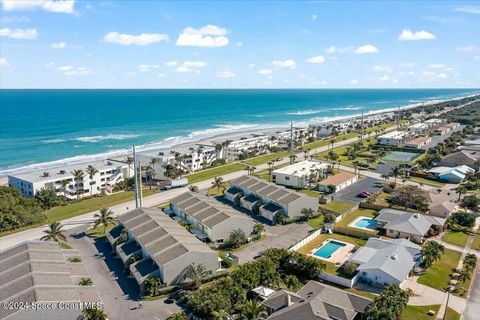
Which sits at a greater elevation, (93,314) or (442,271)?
(93,314)

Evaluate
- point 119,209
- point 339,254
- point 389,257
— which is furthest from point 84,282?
point 389,257

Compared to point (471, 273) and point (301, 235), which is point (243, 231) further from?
point (471, 273)

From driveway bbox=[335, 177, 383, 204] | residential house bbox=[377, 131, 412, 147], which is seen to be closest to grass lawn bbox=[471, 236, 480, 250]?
driveway bbox=[335, 177, 383, 204]

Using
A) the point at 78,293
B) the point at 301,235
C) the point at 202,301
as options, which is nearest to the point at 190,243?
the point at 202,301

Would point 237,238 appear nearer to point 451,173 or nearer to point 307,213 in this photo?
point 307,213

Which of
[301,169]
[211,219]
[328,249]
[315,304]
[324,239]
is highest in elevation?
[301,169]

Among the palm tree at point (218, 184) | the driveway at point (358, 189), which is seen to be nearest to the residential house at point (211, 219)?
the palm tree at point (218, 184)
